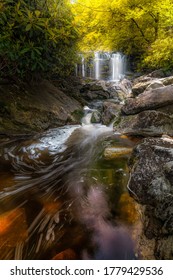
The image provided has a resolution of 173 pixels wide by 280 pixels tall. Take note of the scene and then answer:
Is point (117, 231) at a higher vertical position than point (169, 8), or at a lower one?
lower

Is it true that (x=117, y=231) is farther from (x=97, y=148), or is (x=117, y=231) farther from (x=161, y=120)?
(x=161, y=120)

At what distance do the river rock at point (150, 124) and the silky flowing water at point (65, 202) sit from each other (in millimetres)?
693

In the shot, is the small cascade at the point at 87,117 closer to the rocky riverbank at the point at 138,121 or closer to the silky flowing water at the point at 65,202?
the rocky riverbank at the point at 138,121

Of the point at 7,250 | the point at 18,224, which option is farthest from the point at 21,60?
the point at 7,250

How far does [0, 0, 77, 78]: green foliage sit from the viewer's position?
4.33 m

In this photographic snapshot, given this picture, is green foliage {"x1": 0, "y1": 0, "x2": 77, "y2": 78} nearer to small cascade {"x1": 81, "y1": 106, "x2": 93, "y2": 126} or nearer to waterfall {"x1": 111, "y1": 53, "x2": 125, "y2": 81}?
small cascade {"x1": 81, "y1": 106, "x2": 93, "y2": 126}

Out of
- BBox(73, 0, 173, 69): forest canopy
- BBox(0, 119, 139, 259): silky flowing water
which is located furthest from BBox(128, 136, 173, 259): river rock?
BBox(73, 0, 173, 69): forest canopy

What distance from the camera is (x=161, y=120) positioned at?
5.52 meters

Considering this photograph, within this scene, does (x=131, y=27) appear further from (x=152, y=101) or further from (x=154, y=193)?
(x=154, y=193)

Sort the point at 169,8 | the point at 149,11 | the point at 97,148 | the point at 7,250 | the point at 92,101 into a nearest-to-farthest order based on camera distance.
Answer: the point at 7,250 → the point at 97,148 → the point at 169,8 → the point at 92,101 → the point at 149,11

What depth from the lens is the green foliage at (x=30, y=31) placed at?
4.33m

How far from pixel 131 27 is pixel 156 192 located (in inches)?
536

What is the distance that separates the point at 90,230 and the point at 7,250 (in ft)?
2.91

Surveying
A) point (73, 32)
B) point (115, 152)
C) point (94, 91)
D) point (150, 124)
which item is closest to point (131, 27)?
point (94, 91)
